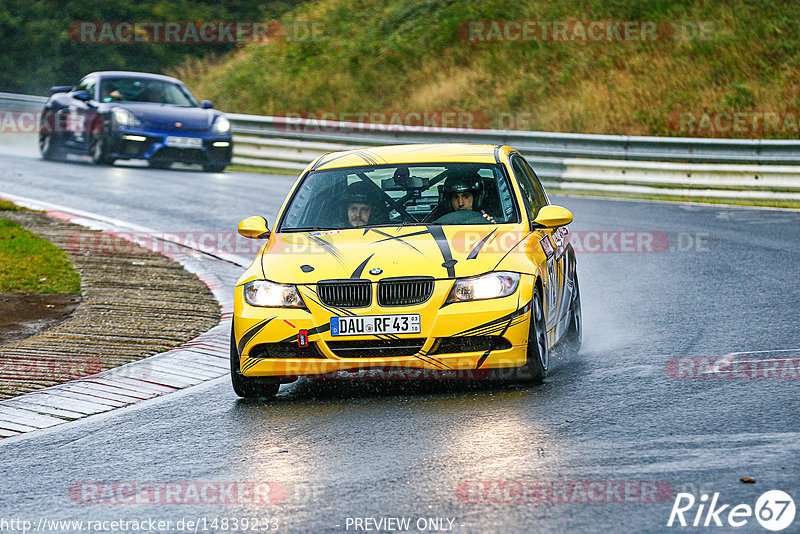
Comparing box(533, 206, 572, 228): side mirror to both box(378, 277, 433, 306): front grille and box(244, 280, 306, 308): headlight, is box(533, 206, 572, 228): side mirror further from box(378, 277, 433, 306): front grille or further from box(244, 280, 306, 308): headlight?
box(244, 280, 306, 308): headlight

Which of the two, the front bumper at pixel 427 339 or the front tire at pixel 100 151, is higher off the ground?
the front tire at pixel 100 151

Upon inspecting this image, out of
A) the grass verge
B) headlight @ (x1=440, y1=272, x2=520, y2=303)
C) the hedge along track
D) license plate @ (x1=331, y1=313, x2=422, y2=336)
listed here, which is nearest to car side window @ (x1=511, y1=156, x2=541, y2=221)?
headlight @ (x1=440, y1=272, x2=520, y2=303)

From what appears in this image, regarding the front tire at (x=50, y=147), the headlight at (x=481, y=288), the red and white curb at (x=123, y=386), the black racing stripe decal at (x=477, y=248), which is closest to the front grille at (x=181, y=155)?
the front tire at (x=50, y=147)

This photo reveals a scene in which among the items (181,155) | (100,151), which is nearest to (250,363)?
(181,155)

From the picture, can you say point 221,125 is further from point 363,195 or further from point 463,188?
point 463,188

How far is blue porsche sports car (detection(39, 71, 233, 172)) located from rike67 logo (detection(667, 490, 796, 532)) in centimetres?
1776

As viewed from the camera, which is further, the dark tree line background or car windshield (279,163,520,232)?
the dark tree line background

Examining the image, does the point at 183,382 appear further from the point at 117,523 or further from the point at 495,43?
the point at 495,43

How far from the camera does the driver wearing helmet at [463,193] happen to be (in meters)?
8.33

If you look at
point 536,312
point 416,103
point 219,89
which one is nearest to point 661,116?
point 416,103

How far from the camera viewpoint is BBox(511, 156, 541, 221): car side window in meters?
8.46

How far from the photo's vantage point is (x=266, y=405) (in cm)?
742

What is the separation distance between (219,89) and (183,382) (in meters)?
26.2

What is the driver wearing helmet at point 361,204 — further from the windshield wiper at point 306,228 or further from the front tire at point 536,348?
the front tire at point 536,348
